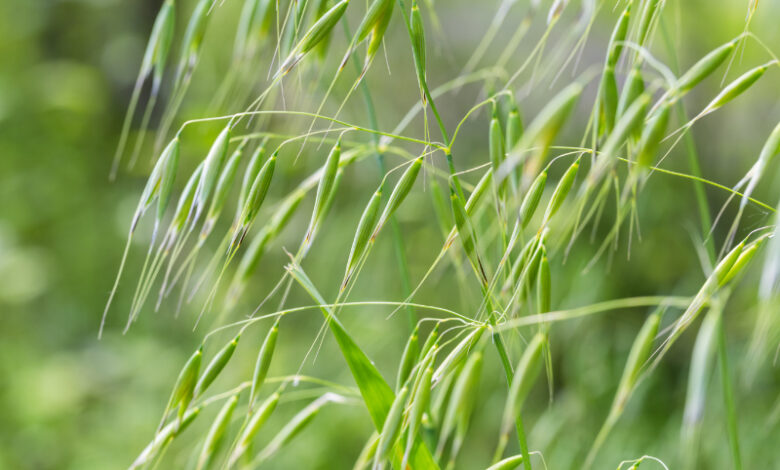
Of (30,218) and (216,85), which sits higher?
(216,85)

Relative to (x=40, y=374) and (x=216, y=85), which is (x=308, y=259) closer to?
(x=216, y=85)

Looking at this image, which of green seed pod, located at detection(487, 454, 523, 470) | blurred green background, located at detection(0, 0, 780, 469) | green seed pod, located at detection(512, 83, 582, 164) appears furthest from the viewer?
blurred green background, located at detection(0, 0, 780, 469)

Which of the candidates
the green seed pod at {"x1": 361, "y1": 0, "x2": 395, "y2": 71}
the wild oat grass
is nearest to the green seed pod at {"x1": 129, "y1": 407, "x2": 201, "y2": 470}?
the wild oat grass

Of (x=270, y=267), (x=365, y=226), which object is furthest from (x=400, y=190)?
(x=270, y=267)

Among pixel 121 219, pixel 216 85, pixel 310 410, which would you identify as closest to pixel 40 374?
pixel 121 219

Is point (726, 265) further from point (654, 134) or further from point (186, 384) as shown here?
point (186, 384)

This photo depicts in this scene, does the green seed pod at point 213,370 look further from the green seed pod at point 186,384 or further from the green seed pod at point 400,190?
the green seed pod at point 400,190

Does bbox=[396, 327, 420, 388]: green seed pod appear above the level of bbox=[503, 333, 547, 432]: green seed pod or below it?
below

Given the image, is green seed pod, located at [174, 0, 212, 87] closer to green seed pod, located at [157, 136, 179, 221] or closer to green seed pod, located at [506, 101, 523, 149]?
green seed pod, located at [157, 136, 179, 221]
